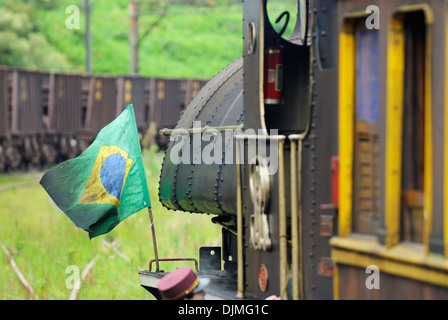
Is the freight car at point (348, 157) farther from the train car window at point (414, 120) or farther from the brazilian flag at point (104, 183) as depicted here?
the brazilian flag at point (104, 183)

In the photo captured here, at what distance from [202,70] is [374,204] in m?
48.7

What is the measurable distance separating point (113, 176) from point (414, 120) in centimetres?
310

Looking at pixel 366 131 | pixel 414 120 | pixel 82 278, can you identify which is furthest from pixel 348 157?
pixel 82 278

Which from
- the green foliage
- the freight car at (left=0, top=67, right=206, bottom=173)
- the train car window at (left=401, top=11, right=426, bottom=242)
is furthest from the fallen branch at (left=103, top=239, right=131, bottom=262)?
the green foliage

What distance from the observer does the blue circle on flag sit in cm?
633

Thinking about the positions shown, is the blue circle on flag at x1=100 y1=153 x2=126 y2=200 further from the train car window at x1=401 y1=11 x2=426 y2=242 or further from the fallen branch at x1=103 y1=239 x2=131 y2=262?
the fallen branch at x1=103 y1=239 x2=131 y2=262

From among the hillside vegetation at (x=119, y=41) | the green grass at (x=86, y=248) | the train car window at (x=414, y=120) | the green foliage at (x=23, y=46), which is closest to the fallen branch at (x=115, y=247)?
the green grass at (x=86, y=248)

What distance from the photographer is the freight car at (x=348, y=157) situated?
359cm

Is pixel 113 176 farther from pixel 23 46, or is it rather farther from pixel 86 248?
pixel 23 46

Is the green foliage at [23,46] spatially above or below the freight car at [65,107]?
above

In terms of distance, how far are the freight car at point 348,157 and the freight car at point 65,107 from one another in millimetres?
20922

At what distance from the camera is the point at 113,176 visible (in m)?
6.36

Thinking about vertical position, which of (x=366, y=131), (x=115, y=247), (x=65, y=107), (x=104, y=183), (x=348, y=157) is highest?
(x=65, y=107)
